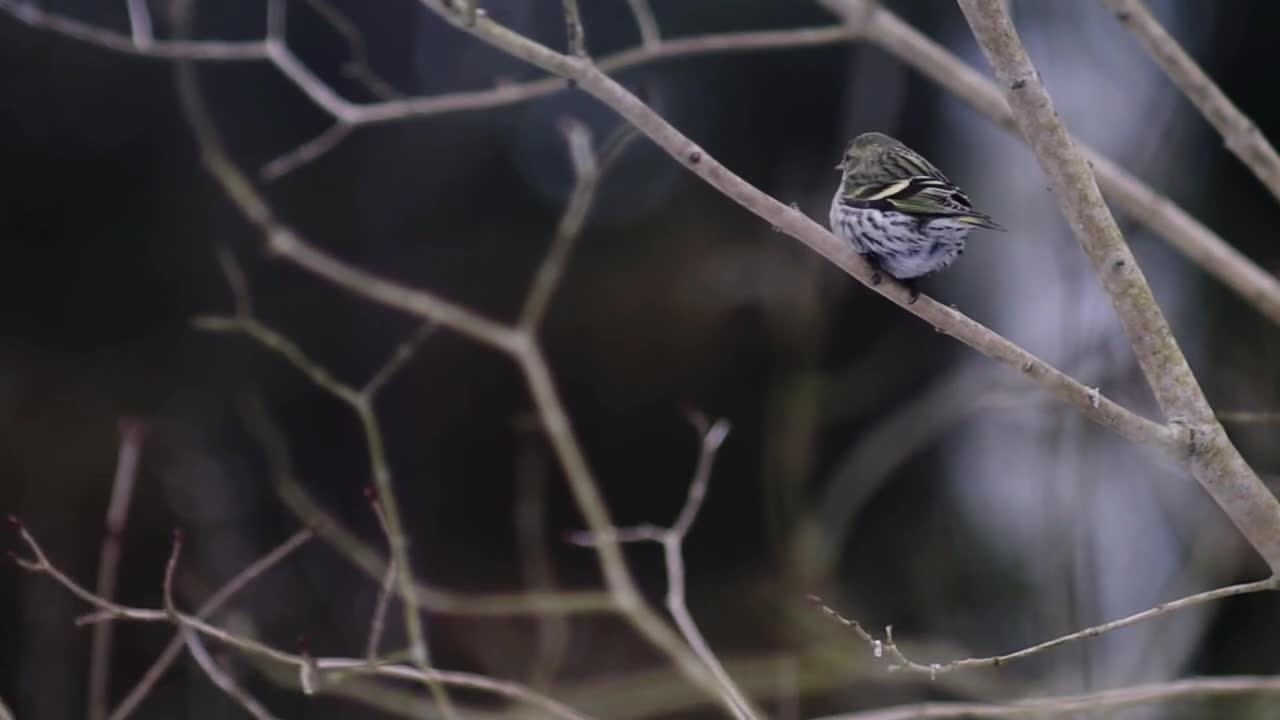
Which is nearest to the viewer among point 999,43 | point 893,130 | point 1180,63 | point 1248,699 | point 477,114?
point 999,43

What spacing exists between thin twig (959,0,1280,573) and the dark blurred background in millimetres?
1944

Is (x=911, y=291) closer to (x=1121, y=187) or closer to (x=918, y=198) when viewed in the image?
(x=918, y=198)

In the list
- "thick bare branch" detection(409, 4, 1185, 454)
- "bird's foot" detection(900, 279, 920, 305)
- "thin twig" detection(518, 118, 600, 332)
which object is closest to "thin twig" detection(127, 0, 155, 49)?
"thin twig" detection(518, 118, 600, 332)

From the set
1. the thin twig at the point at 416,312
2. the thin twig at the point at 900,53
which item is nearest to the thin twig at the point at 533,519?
the thin twig at the point at 416,312

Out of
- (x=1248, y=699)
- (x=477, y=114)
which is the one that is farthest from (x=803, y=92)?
(x=1248, y=699)

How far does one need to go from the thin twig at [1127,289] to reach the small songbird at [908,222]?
16 centimetres

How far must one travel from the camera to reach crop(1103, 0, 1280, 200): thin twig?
6.47 feet

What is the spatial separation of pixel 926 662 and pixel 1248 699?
124 centimetres

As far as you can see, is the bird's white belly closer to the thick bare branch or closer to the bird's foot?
the bird's foot

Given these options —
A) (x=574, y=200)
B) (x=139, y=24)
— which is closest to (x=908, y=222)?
(x=574, y=200)

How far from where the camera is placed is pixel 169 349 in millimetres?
4547

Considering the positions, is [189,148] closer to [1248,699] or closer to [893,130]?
[893,130]

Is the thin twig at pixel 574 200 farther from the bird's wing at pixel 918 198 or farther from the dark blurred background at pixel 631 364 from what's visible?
the dark blurred background at pixel 631 364

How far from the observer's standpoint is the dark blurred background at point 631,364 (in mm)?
4145
